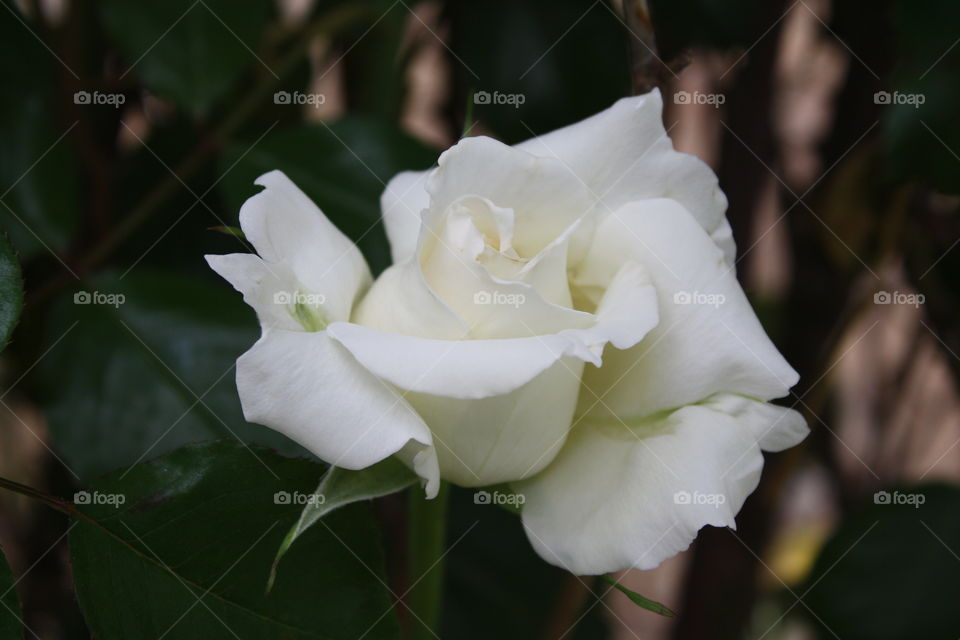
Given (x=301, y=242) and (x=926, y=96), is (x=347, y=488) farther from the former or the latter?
(x=926, y=96)

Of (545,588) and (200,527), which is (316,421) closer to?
(200,527)

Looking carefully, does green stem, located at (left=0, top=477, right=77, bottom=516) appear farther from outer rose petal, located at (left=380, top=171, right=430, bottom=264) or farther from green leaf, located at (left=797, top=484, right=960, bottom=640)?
green leaf, located at (left=797, top=484, right=960, bottom=640)

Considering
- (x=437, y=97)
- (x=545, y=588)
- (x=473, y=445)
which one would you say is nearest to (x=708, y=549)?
(x=545, y=588)

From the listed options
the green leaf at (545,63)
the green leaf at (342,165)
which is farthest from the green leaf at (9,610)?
the green leaf at (545,63)

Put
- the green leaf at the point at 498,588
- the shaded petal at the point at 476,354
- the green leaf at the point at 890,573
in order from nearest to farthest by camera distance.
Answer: the shaded petal at the point at 476,354, the green leaf at the point at 890,573, the green leaf at the point at 498,588

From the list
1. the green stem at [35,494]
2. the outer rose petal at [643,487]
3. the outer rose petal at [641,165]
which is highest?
the outer rose petal at [641,165]

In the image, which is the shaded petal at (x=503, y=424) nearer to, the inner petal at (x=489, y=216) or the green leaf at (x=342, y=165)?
the inner petal at (x=489, y=216)
